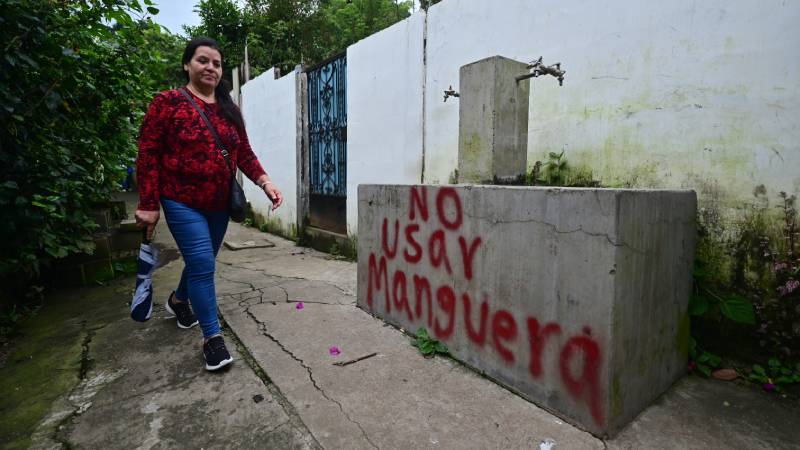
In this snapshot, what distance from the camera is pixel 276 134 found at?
20.8 feet

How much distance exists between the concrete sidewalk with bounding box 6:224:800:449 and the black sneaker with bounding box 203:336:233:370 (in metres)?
0.06

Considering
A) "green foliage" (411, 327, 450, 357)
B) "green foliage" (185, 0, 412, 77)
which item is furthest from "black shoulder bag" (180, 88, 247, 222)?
"green foliage" (185, 0, 412, 77)

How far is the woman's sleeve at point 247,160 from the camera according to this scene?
2.28 m

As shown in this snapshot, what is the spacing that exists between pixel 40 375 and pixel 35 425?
525 millimetres

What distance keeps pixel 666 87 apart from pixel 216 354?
2757 mm

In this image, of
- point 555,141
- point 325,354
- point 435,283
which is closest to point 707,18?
point 555,141

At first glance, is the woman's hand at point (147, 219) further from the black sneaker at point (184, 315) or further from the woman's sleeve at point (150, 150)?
the black sneaker at point (184, 315)

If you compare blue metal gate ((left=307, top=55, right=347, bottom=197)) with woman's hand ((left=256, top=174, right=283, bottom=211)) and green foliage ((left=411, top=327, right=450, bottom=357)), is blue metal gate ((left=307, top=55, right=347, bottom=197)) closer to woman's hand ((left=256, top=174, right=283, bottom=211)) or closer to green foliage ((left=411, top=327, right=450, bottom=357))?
woman's hand ((left=256, top=174, right=283, bottom=211))

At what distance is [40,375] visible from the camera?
190 centimetres

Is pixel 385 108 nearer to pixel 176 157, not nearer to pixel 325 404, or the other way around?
pixel 176 157

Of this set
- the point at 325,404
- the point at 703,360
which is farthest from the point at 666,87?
the point at 325,404

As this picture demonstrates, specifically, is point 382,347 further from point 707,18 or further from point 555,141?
point 707,18

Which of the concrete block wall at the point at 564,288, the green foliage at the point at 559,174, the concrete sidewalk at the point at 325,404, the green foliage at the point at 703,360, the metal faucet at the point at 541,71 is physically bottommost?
the concrete sidewalk at the point at 325,404

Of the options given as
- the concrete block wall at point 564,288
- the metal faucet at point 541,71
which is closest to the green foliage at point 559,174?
the metal faucet at point 541,71
